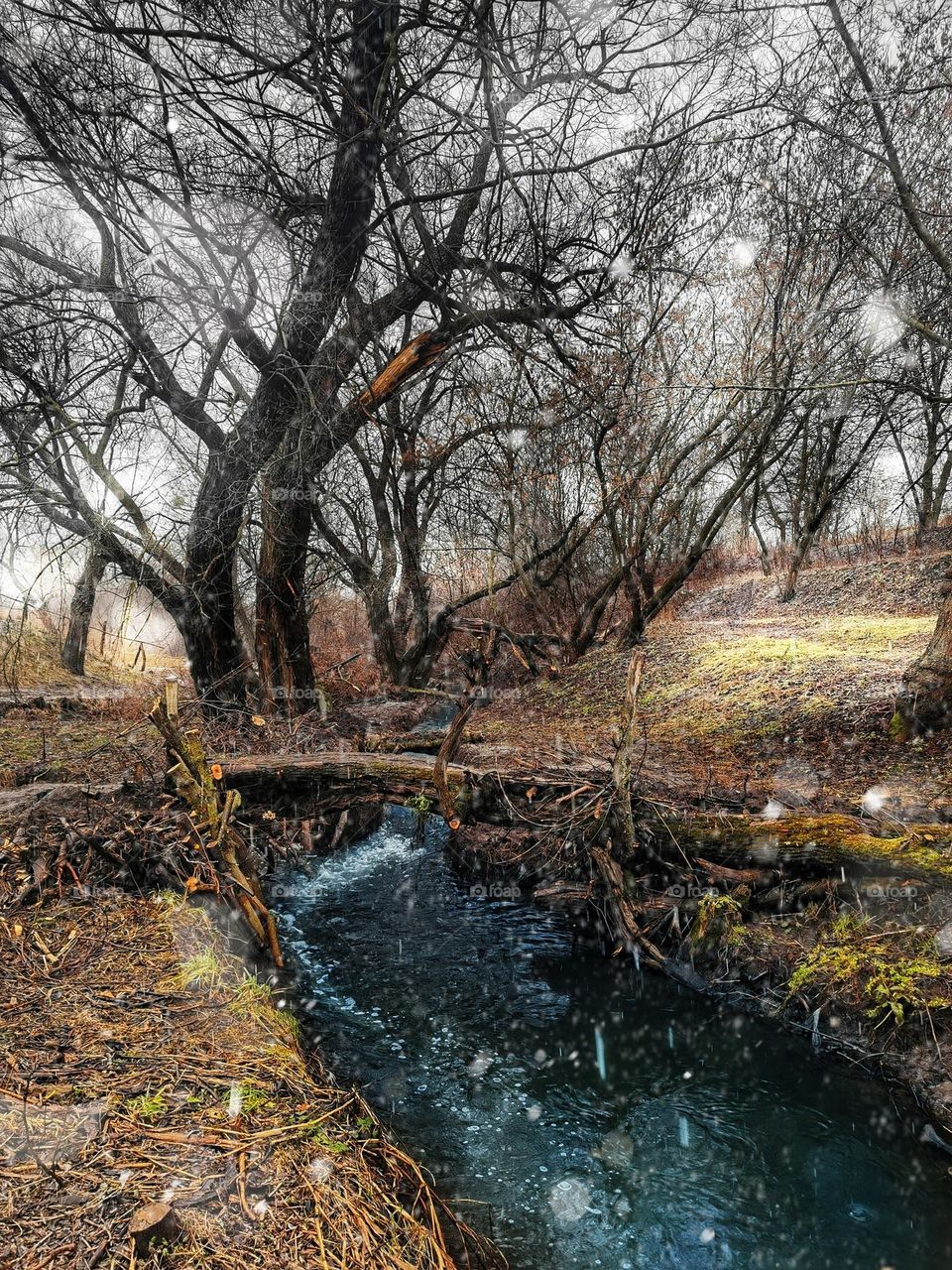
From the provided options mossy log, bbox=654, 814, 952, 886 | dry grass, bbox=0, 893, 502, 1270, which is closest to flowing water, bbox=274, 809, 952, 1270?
dry grass, bbox=0, 893, 502, 1270

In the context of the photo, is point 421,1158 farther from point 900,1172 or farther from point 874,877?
point 874,877

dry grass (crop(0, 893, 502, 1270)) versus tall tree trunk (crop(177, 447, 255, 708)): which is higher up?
tall tree trunk (crop(177, 447, 255, 708))

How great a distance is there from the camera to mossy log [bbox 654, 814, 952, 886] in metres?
4.91

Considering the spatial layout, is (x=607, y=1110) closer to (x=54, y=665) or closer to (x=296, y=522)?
(x=296, y=522)

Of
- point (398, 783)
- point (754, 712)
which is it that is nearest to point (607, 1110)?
point (398, 783)

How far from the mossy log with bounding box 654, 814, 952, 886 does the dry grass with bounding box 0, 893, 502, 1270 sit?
10.6 ft

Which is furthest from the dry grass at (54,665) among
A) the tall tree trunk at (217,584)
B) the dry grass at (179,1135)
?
the dry grass at (179,1135)

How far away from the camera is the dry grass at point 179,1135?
209 centimetres

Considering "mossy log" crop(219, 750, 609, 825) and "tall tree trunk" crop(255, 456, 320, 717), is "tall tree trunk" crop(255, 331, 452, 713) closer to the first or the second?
"tall tree trunk" crop(255, 456, 320, 717)

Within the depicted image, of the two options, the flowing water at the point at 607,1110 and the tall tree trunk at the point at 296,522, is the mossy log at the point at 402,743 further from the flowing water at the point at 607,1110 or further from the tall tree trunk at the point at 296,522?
the tall tree trunk at the point at 296,522

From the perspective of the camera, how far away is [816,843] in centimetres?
522

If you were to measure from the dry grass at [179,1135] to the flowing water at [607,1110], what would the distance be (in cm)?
68

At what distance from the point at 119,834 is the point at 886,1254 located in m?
4.73

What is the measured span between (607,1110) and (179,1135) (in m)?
2.57
